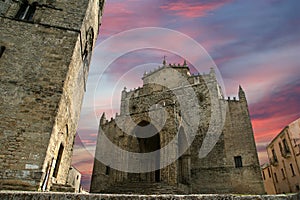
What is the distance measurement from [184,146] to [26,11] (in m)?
14.3

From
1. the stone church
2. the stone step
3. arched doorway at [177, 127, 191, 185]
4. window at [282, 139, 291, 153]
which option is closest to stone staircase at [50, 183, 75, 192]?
the stone step

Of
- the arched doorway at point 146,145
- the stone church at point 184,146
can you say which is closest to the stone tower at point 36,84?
the stone church at point 184,146

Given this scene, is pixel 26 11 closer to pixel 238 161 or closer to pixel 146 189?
pixel 146 189

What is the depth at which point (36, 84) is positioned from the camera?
25.0 ft

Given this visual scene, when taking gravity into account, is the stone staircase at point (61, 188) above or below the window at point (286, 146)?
below

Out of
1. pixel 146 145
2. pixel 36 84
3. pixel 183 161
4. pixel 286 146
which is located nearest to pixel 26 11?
pixel 36 84

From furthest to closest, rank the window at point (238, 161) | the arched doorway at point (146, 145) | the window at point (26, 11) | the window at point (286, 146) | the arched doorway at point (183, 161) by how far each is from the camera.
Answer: the window at point (286, 146) < the window at point (238, 161) < the arched doorway at point (146, 145) < the arched doorway at point (183, 161) < the window at point (26, 11)

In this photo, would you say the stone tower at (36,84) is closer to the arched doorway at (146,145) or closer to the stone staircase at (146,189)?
the stone staircase at (146,189)

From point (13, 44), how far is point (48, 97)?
2897mm

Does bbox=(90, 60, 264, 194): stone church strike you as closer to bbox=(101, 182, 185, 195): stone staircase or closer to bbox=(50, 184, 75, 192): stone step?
bbox=(101, 182, 185, 195): stone staircase

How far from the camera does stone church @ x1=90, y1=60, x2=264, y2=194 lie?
46.8 ft

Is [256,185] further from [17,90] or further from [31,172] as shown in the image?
[17,90]

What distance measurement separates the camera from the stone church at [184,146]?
14273mm

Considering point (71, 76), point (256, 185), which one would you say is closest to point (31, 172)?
point (71, 76)
